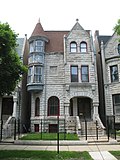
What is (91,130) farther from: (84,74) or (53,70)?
(53,70)

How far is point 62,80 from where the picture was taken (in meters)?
26.5

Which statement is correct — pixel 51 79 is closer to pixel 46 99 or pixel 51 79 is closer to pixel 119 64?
pixel 46 99

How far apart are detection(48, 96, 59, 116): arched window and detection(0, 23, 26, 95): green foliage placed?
11.8m

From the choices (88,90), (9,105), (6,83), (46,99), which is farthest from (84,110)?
(6,83)

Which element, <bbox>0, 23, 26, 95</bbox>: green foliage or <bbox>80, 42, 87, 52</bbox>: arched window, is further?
<bbox>80, 42, 87, 52</bbox>: arched window

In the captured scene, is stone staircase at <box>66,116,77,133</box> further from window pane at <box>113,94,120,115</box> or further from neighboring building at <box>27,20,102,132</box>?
window pane at <box>113,94,120,115</box>

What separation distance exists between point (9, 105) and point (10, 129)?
23.1 feet

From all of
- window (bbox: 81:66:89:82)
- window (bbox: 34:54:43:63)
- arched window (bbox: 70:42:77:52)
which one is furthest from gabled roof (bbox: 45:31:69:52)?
window (bbox: 81:66:89:82)

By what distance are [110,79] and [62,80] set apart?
621cm

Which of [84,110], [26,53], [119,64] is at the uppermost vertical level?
[26,53]

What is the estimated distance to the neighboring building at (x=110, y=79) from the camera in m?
25.4

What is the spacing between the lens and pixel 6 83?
13.9 meters

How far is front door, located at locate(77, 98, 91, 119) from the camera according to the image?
26.3 metres

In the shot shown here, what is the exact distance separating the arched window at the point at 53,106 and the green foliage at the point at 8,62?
38.6ft
